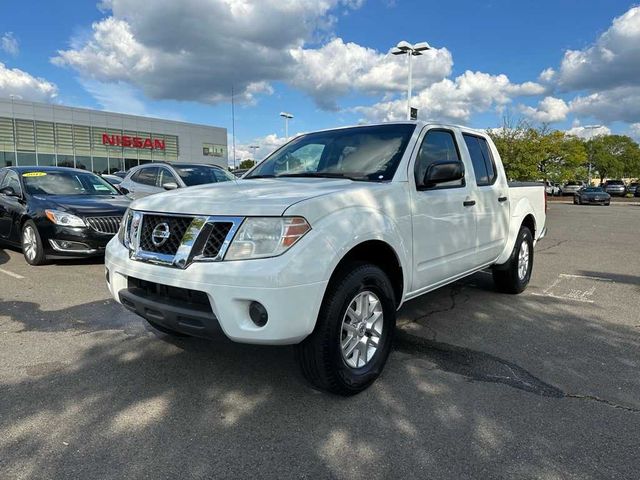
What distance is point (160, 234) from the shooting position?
3092 millimetres

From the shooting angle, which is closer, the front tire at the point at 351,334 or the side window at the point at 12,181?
Answer: the front tire at the point at 351,334

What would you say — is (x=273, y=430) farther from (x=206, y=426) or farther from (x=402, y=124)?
(x=402, y=124)

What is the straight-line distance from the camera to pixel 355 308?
318 cm

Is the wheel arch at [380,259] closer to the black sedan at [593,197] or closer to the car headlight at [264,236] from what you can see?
the car headlight at [264,236]

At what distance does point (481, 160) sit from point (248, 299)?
338 cm

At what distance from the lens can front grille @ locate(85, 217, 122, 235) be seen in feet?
23.5

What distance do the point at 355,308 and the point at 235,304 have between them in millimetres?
869

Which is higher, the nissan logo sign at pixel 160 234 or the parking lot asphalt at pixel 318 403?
the nissan logo sign at pixel 160 234

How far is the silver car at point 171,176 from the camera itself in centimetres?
1014

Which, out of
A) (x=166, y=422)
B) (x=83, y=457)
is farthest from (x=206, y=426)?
(x=83, y=457)

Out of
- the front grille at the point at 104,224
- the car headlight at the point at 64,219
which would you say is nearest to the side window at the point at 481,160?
the front grille at the point at 104,224

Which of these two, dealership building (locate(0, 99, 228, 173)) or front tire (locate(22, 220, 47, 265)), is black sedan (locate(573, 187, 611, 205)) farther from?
front tire (locate(22, 220, 47, 265))

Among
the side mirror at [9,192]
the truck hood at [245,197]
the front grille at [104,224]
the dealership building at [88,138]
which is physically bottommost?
the front grille at [104,224]

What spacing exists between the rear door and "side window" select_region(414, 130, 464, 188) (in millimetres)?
292
